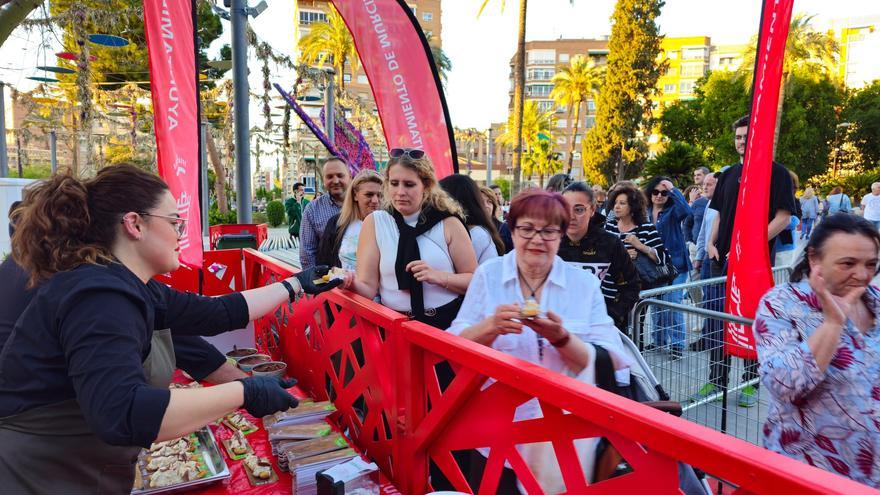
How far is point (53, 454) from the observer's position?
5.60 feet

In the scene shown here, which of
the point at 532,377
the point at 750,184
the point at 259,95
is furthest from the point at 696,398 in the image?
the point at 259,95

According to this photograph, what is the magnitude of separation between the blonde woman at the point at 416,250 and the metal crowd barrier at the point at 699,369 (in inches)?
67.9

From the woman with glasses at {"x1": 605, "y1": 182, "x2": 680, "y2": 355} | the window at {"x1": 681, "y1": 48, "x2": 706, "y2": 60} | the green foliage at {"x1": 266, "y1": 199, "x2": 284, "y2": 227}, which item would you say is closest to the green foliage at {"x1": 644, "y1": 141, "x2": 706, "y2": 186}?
the woman with glasses at {"x1": 605, "y1": 182, "x2": 680, "y2": 355}

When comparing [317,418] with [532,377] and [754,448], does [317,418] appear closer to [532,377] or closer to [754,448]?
[532,377]

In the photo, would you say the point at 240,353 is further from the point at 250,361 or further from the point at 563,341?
the point at 563,341

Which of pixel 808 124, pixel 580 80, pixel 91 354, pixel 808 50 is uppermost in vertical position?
pixel 580 80

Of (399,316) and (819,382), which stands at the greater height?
(399,316)

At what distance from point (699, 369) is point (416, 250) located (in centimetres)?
253

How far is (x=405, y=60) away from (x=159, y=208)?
4.35m

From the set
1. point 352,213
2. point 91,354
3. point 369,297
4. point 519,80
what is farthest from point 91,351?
point 519,80

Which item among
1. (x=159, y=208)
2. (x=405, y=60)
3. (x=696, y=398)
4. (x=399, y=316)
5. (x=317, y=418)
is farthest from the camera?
(x=405, y=60)

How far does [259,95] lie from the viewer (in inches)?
737

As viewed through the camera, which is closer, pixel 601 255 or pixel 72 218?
pixel 72 218

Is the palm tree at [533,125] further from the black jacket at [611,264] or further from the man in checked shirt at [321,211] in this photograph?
the black jacket at [611,264]
